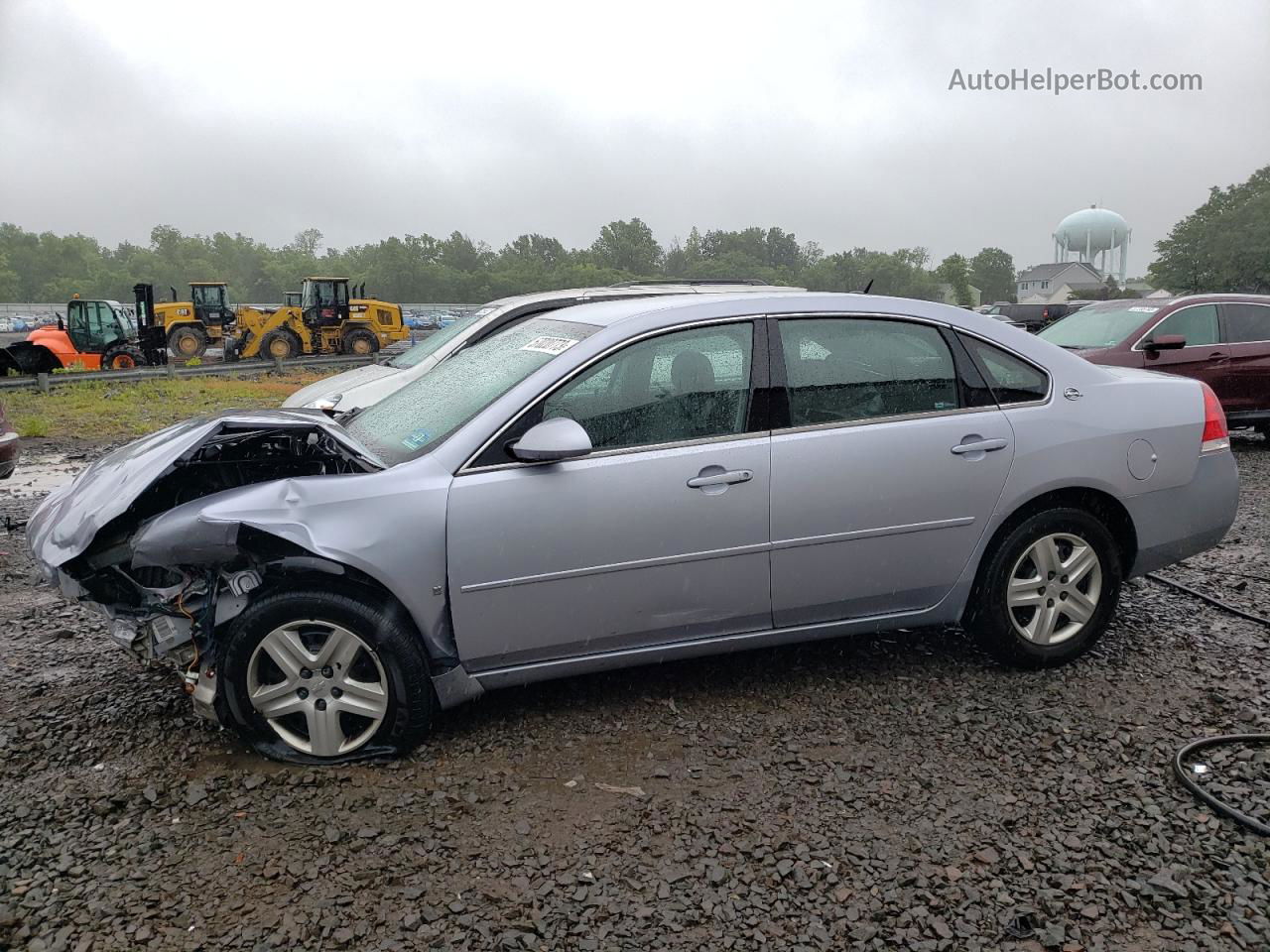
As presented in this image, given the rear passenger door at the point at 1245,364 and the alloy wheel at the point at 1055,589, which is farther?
the rear passenger door at the point at 1245,364

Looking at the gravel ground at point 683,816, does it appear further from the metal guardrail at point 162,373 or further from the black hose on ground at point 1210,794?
the metal guardrail at point 162,373

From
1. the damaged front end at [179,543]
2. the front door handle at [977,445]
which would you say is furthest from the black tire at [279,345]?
the front door handle at [977,445]

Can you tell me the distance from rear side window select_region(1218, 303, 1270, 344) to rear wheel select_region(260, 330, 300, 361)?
75.4ft

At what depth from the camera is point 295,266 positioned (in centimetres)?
10444

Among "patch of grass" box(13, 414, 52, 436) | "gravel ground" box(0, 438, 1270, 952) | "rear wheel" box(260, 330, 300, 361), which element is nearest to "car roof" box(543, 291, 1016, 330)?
"gravel ground" box(0, 438, 1270, 952)

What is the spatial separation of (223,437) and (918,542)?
2.70 meters

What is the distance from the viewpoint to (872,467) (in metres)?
3.73

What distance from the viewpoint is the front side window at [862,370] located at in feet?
12.5

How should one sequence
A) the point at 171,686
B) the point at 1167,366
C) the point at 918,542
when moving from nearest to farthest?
the point at 918,542, the point at 171,686, the point at 1167,366

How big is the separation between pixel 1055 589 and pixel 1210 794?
1069 mm

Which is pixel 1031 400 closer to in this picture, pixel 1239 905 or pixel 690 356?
pixel 690 356

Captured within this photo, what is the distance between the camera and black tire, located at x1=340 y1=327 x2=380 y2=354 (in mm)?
29125

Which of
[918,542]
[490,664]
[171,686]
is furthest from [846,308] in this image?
[171,686]

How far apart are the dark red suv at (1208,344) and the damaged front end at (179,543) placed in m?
8.37
